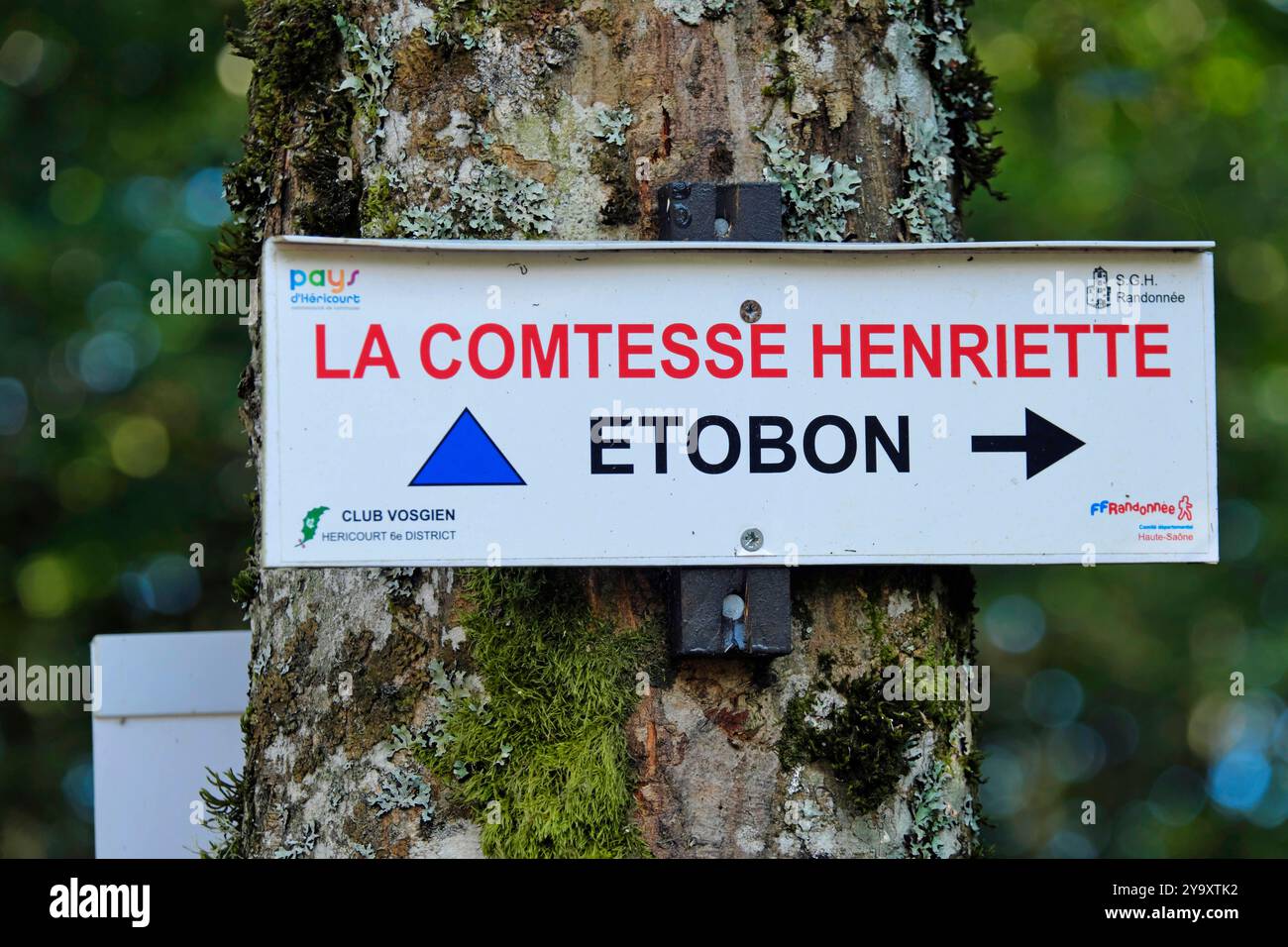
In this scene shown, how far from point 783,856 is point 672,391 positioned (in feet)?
1.76

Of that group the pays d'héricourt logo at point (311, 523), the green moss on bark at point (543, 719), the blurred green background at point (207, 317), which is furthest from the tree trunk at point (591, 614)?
the blurred green background at point (207, 317)

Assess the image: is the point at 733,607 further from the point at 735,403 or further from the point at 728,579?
the point at 735,403

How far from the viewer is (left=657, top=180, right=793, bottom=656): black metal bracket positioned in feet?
5.12

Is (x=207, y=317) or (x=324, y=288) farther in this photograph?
(x=207, y=317)

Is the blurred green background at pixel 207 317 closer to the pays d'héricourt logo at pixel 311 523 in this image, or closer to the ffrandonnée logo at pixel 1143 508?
the ffrandonnée logo at pixel 1143 508

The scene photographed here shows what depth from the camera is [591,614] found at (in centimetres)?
159

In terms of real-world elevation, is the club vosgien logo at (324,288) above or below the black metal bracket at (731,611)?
above

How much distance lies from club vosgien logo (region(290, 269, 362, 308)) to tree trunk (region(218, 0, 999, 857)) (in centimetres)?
11

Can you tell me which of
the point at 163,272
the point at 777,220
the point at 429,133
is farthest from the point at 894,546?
the point at 163,272

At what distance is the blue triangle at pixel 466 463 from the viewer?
155cm

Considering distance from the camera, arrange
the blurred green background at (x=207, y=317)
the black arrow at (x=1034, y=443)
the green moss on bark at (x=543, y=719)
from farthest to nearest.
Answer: the blurred green background at (x=207, y=317) → the black arrow at (x=1034, y=443) → the green moss on bark at (x=543, y=719)

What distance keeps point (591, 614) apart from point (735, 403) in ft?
0.96

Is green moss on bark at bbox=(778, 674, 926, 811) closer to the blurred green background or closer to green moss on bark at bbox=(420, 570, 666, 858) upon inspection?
green moss on bark at bbox=(420, 570, 666, 858)

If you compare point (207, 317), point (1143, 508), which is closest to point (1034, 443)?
point (1143, 508)
